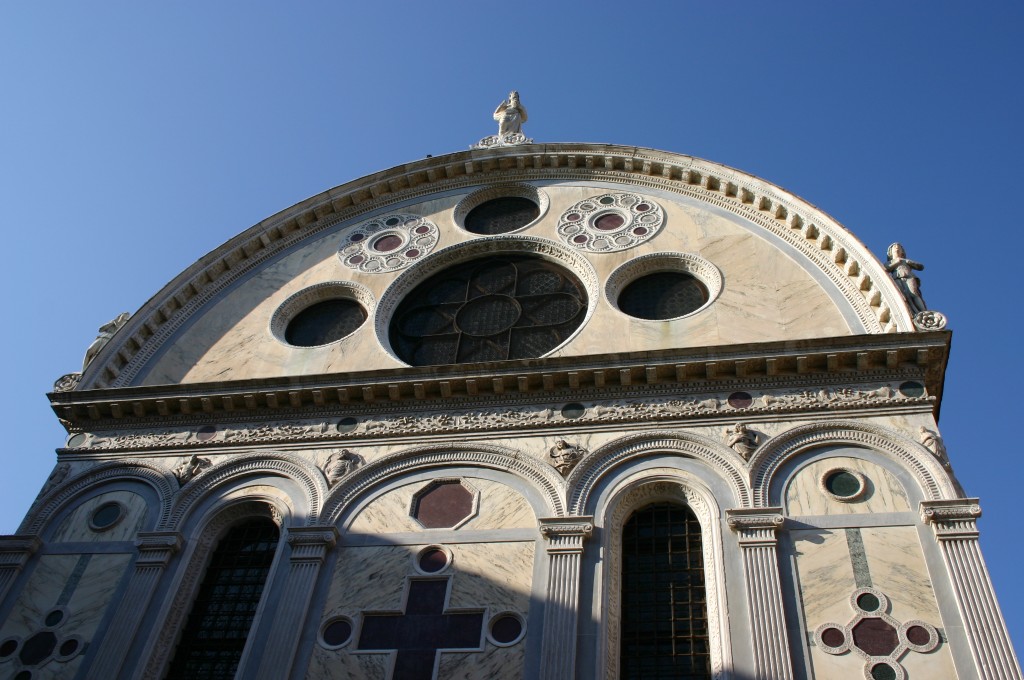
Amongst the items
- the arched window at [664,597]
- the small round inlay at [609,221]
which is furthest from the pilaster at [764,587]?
the small round inlay at [609,221]

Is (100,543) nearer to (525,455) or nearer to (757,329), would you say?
(525,455)

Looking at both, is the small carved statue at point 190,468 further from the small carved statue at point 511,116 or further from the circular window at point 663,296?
the small carved statue at point 511,116

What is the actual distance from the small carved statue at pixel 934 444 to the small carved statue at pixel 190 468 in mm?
9174

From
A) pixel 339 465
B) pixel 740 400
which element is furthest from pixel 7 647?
pixel 740 400

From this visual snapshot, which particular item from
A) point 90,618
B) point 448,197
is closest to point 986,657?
point 90,618

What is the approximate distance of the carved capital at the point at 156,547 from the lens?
13.6 m

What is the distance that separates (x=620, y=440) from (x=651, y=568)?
176cm

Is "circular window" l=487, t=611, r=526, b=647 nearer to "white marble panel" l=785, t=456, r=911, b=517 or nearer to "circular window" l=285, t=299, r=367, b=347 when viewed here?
"white marble panel" l=785, t=456, r=911, b=517

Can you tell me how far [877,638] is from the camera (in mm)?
A: 10898

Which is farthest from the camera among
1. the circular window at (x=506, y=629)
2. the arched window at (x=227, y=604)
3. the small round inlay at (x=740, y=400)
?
the small round inlay at (x=740, y=400)

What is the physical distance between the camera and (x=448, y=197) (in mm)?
19422

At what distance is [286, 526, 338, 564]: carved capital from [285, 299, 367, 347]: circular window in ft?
14.0

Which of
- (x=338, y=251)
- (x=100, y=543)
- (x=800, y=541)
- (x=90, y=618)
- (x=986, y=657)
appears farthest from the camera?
(x=338, y=251)

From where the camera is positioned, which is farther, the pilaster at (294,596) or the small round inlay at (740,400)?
the small round inlay at (740,400)
